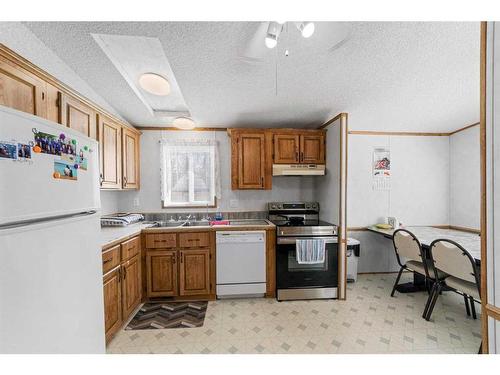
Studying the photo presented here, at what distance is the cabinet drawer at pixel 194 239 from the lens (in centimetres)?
235

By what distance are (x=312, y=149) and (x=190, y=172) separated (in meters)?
1.76

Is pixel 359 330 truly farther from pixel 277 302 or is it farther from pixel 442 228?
pixel 442 228

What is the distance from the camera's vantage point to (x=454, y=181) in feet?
10.2

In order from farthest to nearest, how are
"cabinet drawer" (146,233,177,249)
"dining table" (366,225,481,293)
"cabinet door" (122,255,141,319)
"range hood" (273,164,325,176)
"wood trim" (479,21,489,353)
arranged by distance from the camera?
"range hood" (273,164,325,176) < "cabinet drawer" (146,233,177,249) < "dining table" (366,225,481,293) < "cabinet door" (122,255,141,319) < "wood trim" (479,21,489,353)

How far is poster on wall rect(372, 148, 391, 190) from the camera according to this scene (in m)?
3.10

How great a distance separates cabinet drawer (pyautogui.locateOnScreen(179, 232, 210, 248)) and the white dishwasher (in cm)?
13

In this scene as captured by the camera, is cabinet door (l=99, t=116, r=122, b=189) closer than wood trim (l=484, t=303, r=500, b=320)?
No

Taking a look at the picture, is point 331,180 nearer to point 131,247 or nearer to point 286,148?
point 286,148

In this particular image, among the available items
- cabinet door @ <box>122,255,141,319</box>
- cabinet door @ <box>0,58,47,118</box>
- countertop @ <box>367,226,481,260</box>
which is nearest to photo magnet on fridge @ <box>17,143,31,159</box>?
cabinet door @ <box>0,58,47,118</box>

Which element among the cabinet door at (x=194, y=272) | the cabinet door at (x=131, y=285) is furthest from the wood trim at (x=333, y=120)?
the cabinet door at (x=131, y=285)

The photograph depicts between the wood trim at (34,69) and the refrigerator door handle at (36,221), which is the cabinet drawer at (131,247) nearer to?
the refrigerator door handle at (36,221)

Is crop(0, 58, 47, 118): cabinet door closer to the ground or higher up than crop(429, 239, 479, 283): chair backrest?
higher up

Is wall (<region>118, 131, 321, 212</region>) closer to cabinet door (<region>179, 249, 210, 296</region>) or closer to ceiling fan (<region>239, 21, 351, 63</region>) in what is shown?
cabinet door (<region>179, 249, 210, 296</region>)

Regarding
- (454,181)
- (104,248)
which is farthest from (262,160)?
(454,181)
